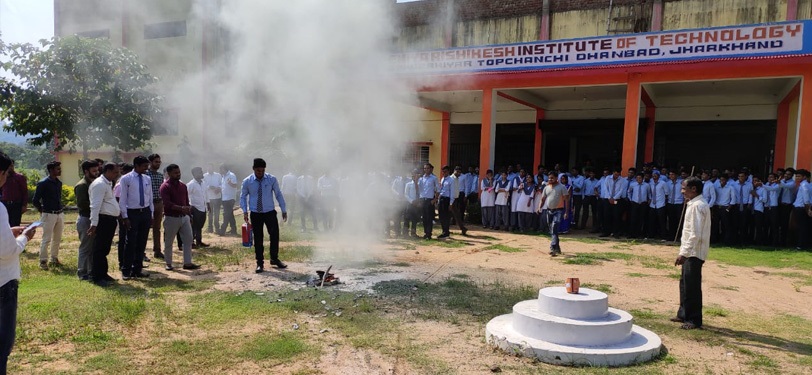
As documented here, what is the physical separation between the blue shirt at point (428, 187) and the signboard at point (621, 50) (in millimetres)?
2919

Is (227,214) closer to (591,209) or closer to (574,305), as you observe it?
(574,305)

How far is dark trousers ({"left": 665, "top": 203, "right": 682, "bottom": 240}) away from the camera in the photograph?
11.1 metres

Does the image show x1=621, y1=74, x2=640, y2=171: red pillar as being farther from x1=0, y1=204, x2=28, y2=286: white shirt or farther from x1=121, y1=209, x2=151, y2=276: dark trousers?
x1=0, y1=204, x2=28, y2=286: white shirt

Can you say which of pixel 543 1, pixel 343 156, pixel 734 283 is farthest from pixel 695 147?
pixel 343 156

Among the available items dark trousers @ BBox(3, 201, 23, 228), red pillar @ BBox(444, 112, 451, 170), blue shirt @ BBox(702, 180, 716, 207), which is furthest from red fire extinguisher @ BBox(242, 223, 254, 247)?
red pillar @ BBox(444, 112, 451, 170)

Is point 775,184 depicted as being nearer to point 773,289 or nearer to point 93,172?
point 773,289

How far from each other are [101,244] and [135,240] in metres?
0.49

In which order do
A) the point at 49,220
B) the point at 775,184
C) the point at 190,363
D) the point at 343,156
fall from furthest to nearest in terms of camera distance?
1. the point at 343,156
2. the point at 775,184
3. the point at 49,220
4. the point at 190,363

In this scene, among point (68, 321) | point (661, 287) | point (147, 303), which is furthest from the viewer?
point (661, 287)

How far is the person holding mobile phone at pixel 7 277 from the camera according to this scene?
3.04 m

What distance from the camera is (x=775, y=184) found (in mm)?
10320

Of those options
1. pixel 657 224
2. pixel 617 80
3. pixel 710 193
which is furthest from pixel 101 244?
pixel 617 80

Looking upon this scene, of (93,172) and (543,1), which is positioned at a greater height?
(543,1)

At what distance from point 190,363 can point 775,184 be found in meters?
11.3
